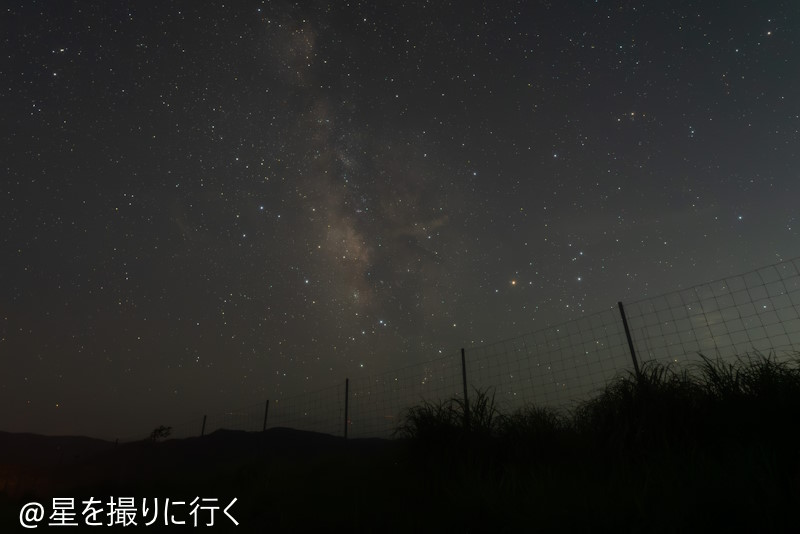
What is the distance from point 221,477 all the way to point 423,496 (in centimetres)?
434

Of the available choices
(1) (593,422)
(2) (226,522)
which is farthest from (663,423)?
(2) (226,522)

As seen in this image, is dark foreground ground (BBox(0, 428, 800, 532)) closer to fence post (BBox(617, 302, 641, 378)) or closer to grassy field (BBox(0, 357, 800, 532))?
grassy field (BBox(0, 357, 800, 532))

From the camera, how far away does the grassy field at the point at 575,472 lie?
2.30 metres

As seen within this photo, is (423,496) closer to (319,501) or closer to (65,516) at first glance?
(319,501)

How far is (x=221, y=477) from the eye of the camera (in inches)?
274

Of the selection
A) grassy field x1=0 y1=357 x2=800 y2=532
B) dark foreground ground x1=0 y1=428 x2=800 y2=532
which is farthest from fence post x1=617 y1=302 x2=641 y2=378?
dark foreground ground x1=0 y1=428 x2=800 y2=532

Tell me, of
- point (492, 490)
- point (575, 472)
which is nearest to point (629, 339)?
point (575, 472)

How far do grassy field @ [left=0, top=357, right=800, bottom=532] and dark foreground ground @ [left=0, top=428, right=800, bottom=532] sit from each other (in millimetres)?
11

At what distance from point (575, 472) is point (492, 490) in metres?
0.80

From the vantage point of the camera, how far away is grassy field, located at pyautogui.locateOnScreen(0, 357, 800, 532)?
2.30 metres

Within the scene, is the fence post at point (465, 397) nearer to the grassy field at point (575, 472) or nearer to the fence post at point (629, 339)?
the grassy field at point (575, 472)

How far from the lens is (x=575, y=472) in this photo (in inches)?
138

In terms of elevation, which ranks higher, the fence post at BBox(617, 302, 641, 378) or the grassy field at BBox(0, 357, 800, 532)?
the fence post at BBox(617, 302, 641, 378)

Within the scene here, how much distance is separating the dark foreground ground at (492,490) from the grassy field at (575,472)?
11mm
